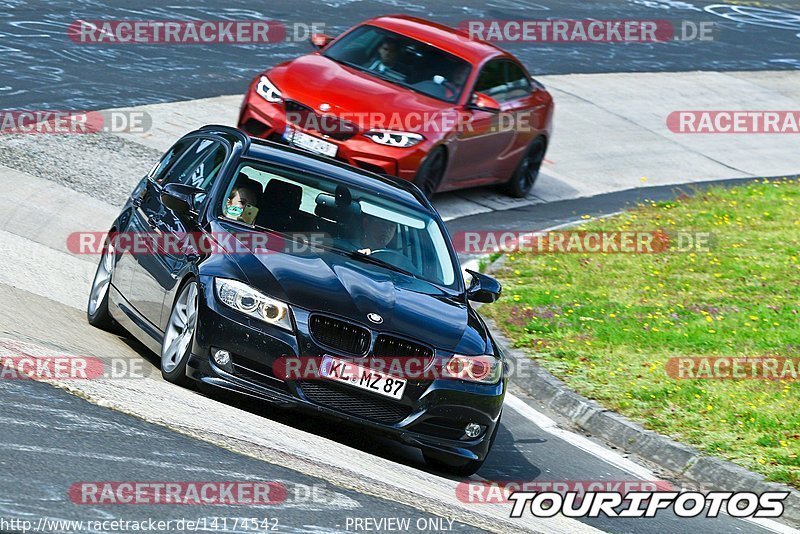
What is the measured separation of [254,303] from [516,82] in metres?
10.4

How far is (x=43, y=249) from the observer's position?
1157 cm

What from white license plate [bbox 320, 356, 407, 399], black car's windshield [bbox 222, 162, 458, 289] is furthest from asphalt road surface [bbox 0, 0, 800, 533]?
black car's windshield [bbox 222, 162, 458, 289]

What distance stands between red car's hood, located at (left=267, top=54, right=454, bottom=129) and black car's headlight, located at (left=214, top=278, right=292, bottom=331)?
6965mm

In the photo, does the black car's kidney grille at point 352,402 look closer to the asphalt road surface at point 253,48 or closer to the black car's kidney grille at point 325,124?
the black car's kidney grille at point 325,124

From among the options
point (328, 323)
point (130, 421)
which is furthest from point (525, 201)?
point (130, 421)

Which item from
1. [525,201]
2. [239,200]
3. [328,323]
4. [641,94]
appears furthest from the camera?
[641,94]

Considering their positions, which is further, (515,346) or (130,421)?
(515,346)

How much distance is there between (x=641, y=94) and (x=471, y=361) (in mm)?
17779

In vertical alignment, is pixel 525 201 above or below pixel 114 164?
below

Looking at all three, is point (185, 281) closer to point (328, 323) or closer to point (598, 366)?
point (328, 323)

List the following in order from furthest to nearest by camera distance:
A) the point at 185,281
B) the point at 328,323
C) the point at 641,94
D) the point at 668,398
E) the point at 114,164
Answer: the point at 641,94, the point at 114,164, the point at 668,398, the point at 185,281, the point at 328,323

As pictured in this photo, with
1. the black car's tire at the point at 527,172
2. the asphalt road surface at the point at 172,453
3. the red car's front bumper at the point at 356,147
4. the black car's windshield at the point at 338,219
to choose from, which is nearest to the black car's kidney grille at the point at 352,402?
the asphalt road surface at the point at 172,453

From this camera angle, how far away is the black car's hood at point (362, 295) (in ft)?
25.1

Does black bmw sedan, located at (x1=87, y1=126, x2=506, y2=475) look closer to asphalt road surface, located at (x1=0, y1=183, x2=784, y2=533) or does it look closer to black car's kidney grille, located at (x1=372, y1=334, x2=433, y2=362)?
black car's kidney grille, located at (x1=372, y1=334, x2=433, y2=362)
